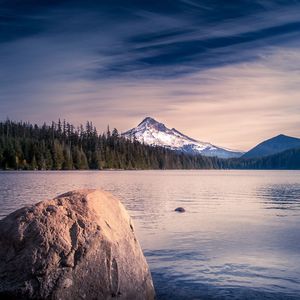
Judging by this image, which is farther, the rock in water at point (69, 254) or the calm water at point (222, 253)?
the calm water at point (222, 253)

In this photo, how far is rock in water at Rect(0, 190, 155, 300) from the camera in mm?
10281

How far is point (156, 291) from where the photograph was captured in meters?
13.4

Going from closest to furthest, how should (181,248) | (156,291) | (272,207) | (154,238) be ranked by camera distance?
(156,291), (181,248), (154,238), (272,207)

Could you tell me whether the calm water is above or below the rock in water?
below

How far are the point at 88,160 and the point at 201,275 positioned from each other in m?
178

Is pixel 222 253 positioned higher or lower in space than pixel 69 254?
lower

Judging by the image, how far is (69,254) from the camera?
10.5 m

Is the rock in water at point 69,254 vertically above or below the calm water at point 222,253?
above

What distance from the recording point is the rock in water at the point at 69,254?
33.7ft

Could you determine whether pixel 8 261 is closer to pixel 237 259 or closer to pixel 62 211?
pixel 62 211

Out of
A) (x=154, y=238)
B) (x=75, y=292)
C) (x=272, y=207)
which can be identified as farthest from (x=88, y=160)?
(x=75, y=292)

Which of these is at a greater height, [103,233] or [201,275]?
[103,233]

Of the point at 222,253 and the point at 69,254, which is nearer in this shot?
the point at 69,254

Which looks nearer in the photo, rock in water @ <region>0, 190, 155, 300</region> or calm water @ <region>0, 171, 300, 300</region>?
rock in water @ <region>0, 190, 155, 300</region>
